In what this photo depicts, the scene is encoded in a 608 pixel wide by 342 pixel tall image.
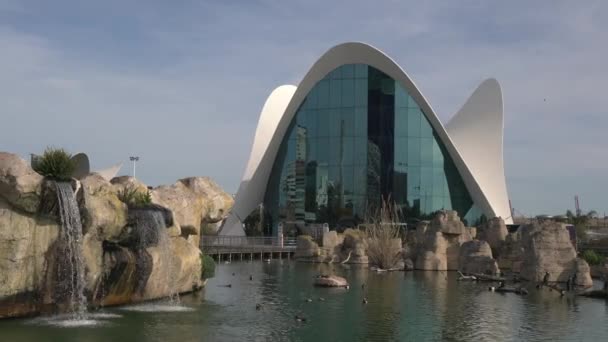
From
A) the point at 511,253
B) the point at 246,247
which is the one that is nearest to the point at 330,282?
the point at 511,253

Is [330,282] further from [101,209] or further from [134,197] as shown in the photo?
[101,209]

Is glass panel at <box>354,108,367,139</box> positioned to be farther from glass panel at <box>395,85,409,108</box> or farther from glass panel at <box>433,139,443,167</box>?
glass panel at <box>433,139,443,167</box>

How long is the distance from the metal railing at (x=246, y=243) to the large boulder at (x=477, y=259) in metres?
12.6

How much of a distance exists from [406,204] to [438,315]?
2697 cm

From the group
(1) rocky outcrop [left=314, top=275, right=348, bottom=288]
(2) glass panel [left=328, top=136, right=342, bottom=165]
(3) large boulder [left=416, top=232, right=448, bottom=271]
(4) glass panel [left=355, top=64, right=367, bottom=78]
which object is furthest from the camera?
(4) glass panel [left=355, top=64, right=367, bottom=78]

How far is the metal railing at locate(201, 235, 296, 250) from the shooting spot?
38.5m

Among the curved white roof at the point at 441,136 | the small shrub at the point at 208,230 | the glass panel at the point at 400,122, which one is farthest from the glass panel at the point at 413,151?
the small shrub at the point at 208,230

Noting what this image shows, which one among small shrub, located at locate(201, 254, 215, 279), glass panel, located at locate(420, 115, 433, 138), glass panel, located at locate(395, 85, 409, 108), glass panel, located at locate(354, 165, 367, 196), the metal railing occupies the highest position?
glass panel, located at locate(395, 85, 409, 108)

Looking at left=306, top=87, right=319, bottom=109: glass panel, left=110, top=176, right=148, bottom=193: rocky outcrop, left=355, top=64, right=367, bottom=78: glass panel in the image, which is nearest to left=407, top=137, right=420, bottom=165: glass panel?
left=355, top=64, right=367, bottom=78: glass panel

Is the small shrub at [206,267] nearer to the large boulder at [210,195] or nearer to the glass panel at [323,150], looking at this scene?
the large boulder at [210,195]

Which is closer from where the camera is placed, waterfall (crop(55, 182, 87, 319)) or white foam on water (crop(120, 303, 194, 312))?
waterfall (crop(55, 182, 87, 319))

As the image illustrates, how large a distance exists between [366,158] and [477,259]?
17.0 metres

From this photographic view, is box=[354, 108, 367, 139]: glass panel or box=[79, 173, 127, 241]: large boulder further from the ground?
box=[354, 108, 367, 139]: glass panel

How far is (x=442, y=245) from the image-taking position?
31.8 m
